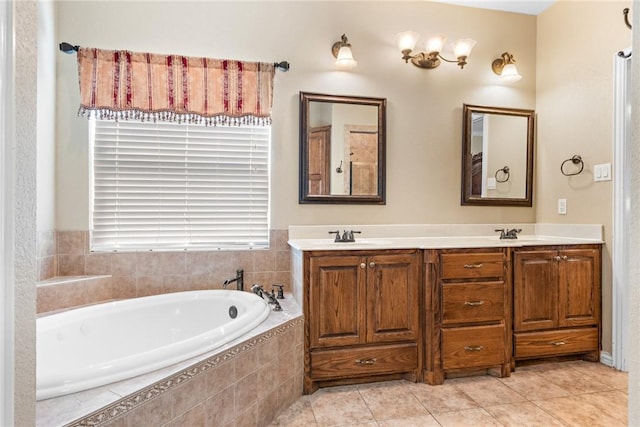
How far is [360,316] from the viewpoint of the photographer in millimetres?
2105

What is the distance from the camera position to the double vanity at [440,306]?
208cm

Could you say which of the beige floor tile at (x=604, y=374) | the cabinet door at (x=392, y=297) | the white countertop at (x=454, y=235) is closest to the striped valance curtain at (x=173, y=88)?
the white countertop at (x=454, y=235)

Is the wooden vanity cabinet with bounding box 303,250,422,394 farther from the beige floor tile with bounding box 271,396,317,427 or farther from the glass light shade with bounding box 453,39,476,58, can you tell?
the glass light shade with bounding box 453,39,476,58

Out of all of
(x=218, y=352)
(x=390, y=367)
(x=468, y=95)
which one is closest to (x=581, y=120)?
(x=468, y=95)

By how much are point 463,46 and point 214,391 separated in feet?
9.38

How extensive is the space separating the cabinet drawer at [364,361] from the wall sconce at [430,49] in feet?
6.94

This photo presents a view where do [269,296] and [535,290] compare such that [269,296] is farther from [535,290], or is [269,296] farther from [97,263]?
[535,290]

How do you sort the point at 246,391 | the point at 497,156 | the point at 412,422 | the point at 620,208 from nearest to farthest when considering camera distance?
the point at 246,391
the point at 412,422
the point at 620,208
the point at 497,156

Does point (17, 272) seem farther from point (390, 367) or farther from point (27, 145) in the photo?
point (390, 367)

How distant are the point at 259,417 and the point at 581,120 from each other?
297cm

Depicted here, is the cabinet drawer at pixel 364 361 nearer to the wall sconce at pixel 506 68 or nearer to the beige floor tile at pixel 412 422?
the beige floor tile at pixel 412 422

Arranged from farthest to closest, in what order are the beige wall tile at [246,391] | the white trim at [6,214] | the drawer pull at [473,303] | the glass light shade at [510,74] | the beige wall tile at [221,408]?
the glass light shade at [510,74], the drawer pull at [473,303], the beige wall tile at [246,391], the beige wall tile at [221,408], the white trim at [6,214]

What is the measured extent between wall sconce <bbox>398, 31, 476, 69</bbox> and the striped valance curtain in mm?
1023

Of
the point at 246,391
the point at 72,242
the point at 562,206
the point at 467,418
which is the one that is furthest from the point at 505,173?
the point at 72,242
